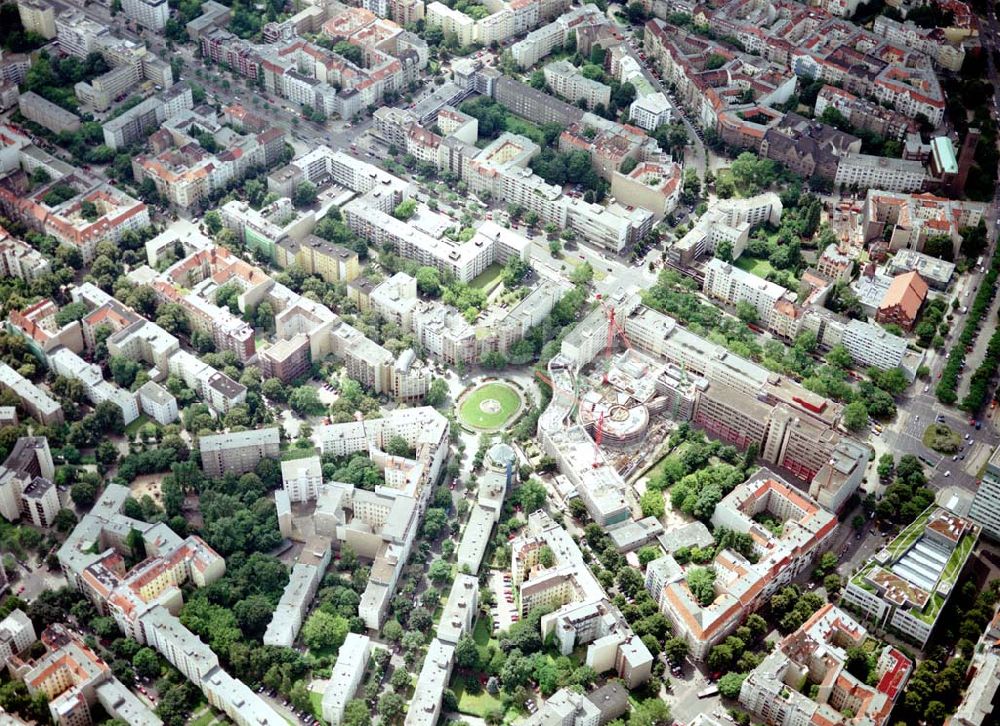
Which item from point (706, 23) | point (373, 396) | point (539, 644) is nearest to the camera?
point (539, 644)

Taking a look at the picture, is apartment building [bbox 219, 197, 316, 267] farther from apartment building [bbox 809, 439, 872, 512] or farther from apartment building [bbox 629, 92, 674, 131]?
apartment building [bbox 809, 439, 872, 512]

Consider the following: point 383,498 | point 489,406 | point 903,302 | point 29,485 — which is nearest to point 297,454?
point 383,498

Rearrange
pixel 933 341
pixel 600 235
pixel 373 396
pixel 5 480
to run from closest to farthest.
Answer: pixel 5 480, pixel 373 396, pixel 933 341, pixel 600 235

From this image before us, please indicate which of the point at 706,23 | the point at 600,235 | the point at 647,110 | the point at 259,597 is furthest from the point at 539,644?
the point at 706,23

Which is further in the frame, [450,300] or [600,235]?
[600,235]

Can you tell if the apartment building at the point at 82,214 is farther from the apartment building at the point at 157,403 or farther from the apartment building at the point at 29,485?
the apartment building at the point at 29,485

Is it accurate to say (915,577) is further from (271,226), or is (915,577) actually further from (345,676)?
(271,226)

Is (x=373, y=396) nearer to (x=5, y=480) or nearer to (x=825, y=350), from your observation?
(x=5, y=480)
